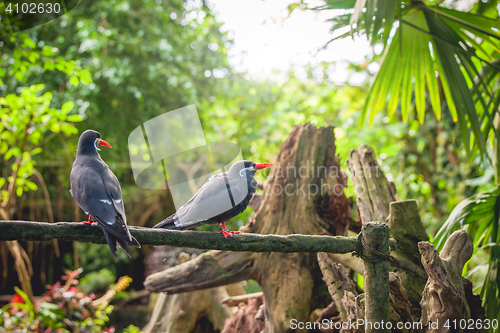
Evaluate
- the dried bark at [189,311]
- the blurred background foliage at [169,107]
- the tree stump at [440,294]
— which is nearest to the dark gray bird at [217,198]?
the blurred background foliage at [169,107]

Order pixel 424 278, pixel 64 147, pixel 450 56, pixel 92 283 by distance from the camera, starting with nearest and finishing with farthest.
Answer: pixel 424 278
pixel 450 56
pixel 64 147
pixel 92 283

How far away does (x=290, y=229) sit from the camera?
2.12 m

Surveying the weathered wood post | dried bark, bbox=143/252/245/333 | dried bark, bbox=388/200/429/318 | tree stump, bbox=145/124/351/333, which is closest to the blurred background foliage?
dried bark, bbox=388/200/429/318

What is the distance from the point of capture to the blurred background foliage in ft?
6.68

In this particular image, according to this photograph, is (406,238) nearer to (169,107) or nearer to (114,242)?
(114,242)

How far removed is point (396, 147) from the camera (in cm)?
473

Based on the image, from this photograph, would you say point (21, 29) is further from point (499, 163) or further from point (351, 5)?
point (499, 163)

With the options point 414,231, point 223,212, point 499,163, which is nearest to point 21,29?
point 223,212

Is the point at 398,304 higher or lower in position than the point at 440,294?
lower

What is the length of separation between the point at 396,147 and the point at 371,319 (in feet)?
13.4

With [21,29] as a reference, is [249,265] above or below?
below

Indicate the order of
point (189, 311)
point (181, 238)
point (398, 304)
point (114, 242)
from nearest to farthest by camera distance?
point (114, 242)
point (181, 238)
point (398, 304)
point (189, 311)

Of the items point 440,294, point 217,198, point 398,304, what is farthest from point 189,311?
point 440,294

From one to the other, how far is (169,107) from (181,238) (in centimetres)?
265
